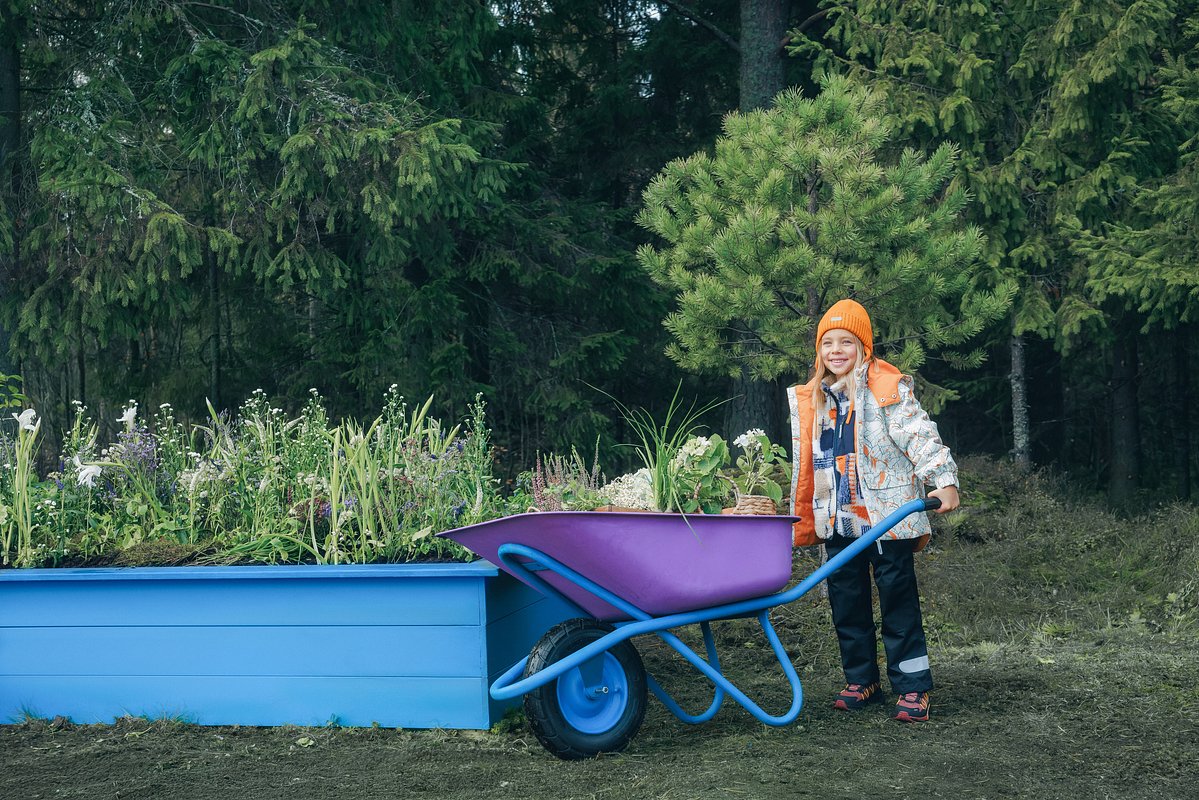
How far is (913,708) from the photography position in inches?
134

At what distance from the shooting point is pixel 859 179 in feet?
19.4

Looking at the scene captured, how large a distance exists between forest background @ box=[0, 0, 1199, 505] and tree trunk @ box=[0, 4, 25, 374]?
2cm

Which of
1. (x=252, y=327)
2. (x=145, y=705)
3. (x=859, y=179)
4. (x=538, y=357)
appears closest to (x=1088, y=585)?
(x=859, y=179)

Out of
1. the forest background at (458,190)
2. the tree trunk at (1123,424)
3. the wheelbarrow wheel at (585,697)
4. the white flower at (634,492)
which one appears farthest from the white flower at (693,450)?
the tree trunk at (1123,424)

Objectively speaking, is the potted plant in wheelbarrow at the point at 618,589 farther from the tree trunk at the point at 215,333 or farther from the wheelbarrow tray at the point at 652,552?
the tree trunk at the point at 215,333

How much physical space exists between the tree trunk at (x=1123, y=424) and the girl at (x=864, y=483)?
7621 millimetres

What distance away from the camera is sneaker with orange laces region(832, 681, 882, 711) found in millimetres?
3576

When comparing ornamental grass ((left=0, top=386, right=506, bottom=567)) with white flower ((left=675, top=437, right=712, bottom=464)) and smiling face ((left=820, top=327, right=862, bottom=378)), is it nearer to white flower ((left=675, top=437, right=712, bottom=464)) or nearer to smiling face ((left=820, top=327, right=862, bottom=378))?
white flower ((left=675, top=437, right=712, bottom=464))

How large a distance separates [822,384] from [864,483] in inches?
14.6

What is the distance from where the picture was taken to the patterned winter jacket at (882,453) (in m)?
3.35

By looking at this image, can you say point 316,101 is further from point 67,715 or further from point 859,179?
point 67,715

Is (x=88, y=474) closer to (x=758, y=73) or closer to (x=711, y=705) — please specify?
(x=711, y=705)

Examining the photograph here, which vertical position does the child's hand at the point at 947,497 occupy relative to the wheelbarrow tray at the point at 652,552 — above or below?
above

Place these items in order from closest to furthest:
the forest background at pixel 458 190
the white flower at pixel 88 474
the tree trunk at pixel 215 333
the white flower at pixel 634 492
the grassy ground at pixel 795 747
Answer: the grassy ground at pixel 795 747, the white flower at pixel 634 492, the white flower at pixel 88 474, the forest background at pixel 458 190, the tree trunk at pixel 215 333
